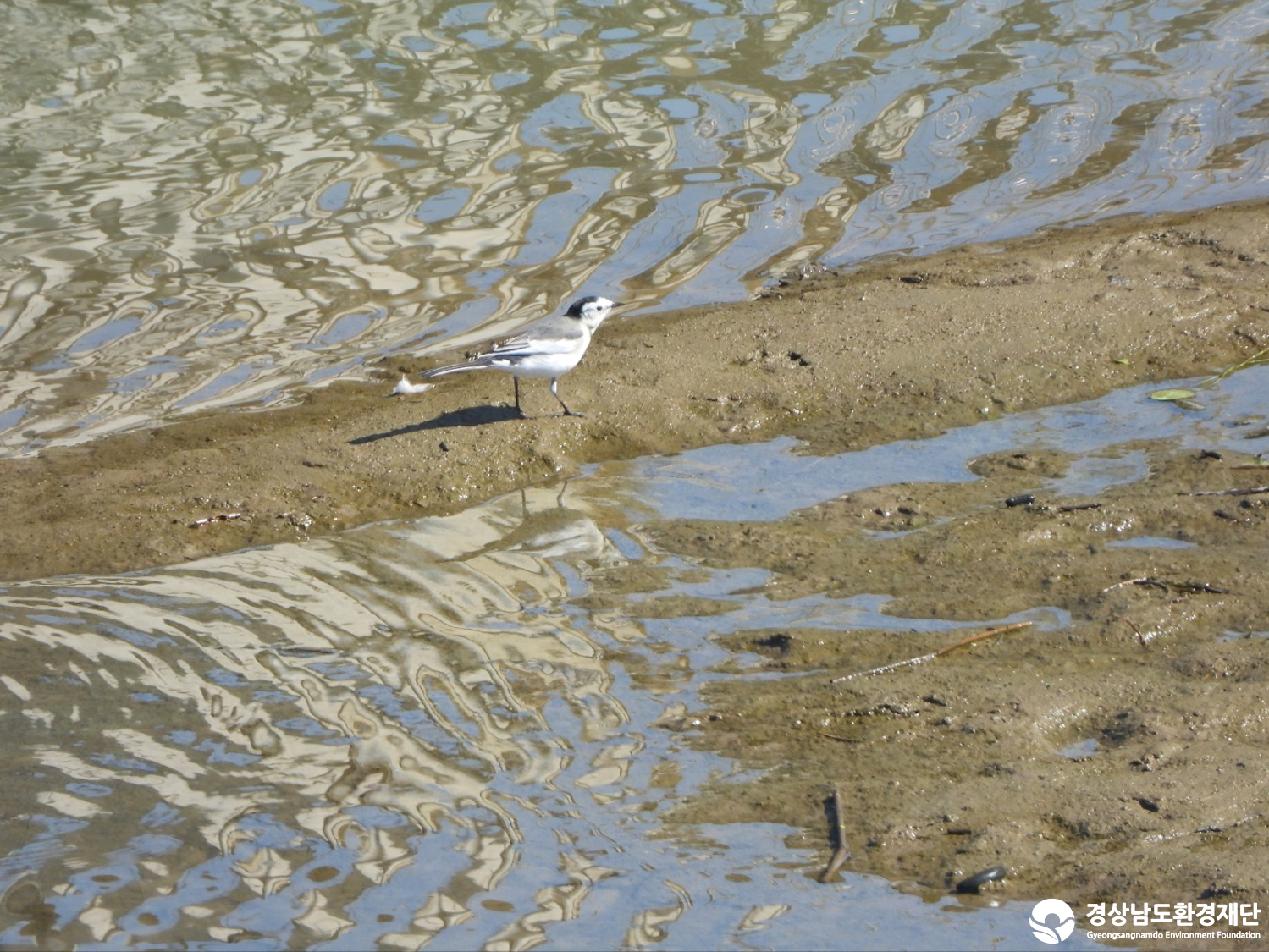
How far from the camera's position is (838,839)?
4.00m

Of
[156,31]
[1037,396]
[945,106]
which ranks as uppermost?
[156,31]

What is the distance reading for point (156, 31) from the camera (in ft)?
45.6

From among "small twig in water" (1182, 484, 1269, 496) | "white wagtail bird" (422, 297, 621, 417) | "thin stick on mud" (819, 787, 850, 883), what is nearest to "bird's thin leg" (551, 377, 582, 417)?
"white wagtail bird" (422, 297, 621, 417)

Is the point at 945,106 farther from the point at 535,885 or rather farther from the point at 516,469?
the point at 535,885

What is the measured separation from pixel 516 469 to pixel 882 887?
144 inches

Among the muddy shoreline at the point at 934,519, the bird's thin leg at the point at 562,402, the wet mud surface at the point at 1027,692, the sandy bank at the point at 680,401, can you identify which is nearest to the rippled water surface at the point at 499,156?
the muddy shoreline at the point at 934,519

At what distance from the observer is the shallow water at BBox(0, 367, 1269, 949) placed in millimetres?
3791

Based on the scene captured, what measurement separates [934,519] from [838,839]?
2.34 metres

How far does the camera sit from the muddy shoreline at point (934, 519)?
4082mm

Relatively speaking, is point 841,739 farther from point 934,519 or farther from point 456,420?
point 456,420

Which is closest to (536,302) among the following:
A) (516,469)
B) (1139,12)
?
(516,469)

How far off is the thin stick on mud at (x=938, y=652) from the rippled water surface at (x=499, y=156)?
4635mm

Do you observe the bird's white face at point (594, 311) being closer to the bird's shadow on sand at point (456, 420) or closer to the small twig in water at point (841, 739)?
the bird's shadow on sand at point (456, 420)

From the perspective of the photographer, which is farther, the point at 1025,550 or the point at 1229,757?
the point at 1025,550
